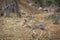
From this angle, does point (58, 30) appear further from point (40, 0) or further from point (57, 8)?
point (40, 0)

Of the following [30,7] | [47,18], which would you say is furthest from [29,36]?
[30,7]

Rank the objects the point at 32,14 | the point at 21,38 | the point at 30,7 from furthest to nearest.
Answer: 1. the point at 30,7
2. the point at 32,14
3. the point at 21,38

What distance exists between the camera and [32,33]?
13.7 ft

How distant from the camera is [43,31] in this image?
14.1ft

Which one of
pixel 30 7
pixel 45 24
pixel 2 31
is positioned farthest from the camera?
pixel 30 7

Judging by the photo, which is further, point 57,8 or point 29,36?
point 57,8

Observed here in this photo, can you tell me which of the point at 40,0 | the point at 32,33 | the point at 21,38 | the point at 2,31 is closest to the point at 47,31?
the point at 32,33

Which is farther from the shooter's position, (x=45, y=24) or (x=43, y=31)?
(x=45, y=24)

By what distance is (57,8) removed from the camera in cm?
582

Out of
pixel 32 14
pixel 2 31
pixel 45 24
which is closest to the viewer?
pixel 2 31

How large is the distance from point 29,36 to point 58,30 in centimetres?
75

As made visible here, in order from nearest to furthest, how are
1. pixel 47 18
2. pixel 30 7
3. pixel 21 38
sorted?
pixel 21 38 → pixel 47 18 → pixel 30 7

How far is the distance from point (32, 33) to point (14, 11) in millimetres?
1380

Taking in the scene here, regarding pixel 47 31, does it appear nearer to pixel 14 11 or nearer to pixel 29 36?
pixel 29 36
